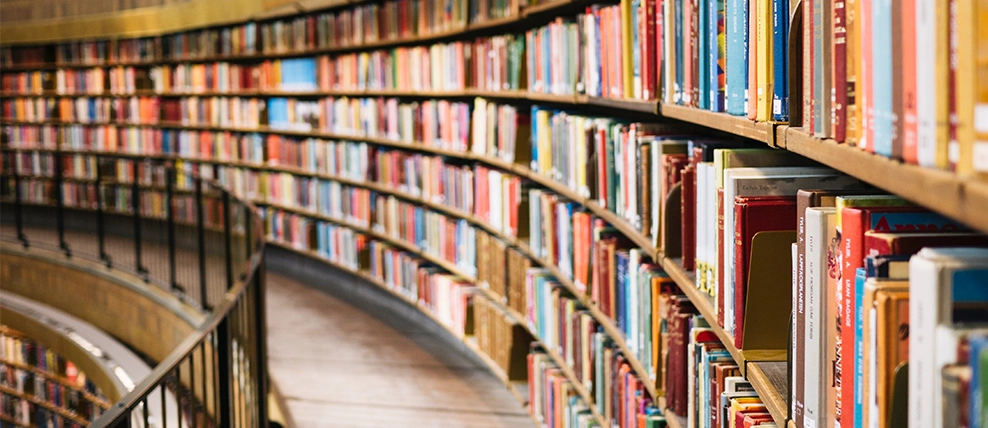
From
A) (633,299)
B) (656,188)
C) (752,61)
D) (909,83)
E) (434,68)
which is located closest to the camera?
(909,83)

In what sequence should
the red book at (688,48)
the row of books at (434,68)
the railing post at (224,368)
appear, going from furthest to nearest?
1. the row of books at (434,68)
2. the railing post at (224,368)
3. the red book at (688,48)

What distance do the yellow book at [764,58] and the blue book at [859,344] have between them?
465 millimetres

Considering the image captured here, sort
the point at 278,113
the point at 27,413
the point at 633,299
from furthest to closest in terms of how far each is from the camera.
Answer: the point at 27,413 < the point at 278,113 < the point at 633,299

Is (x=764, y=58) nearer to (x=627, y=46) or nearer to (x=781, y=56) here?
(x=781, y=56)

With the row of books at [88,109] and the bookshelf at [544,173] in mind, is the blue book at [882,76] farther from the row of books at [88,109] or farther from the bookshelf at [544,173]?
the row of books at [88,109]

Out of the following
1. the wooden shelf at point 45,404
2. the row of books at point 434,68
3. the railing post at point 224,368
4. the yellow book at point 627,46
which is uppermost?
the row of books at point 434,68

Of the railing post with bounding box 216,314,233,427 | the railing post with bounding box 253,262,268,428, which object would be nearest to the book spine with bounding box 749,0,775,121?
the railing post with bounding box 216,314,233,427

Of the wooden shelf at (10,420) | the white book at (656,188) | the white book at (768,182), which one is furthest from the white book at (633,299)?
the wooden shelf at (10,420)

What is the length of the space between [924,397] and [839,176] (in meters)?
0.71

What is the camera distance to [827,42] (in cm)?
123

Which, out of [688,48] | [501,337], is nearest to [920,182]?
[688,48]

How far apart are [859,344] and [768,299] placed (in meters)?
0.51

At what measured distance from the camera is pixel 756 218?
63.6 inches

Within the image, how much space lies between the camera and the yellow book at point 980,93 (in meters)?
0.84
